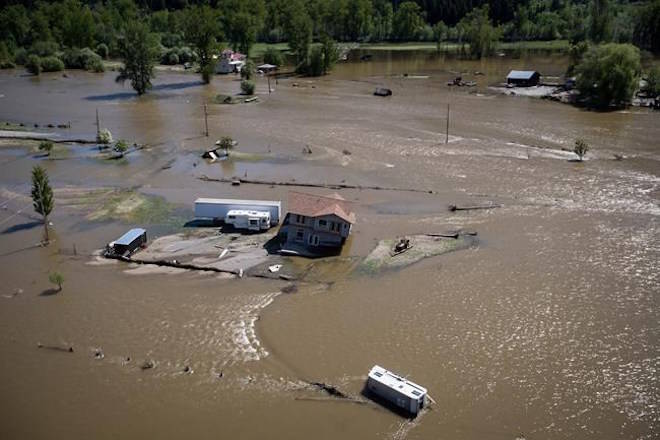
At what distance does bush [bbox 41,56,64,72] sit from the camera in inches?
3735

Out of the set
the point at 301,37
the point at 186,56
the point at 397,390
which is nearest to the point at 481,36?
the point at 301,37

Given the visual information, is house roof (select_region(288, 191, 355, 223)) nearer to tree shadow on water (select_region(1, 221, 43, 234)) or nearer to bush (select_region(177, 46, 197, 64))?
tree shadow on water (select_region(1, 221, 43, 234))

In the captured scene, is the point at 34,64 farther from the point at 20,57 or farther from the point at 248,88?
the point at 248,88

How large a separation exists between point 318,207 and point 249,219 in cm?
406

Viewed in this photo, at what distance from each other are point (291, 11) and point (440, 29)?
32051 millimetres

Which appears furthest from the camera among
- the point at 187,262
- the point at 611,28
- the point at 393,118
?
the point at 611,28

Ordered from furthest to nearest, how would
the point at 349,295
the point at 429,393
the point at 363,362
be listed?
the point at 349,295 < the point at 363,362 < the point at 429,393

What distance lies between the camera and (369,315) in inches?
899

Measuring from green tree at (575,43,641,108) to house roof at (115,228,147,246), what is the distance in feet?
169

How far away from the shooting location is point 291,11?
10875cm

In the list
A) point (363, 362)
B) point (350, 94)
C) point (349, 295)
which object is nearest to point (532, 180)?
point (349, 295)

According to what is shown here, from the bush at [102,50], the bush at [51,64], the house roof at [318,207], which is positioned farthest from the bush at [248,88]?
the bush at [102,50]

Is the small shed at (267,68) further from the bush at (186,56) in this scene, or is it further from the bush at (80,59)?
the bush at (80,59)

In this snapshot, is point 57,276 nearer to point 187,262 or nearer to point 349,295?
point 187,262
